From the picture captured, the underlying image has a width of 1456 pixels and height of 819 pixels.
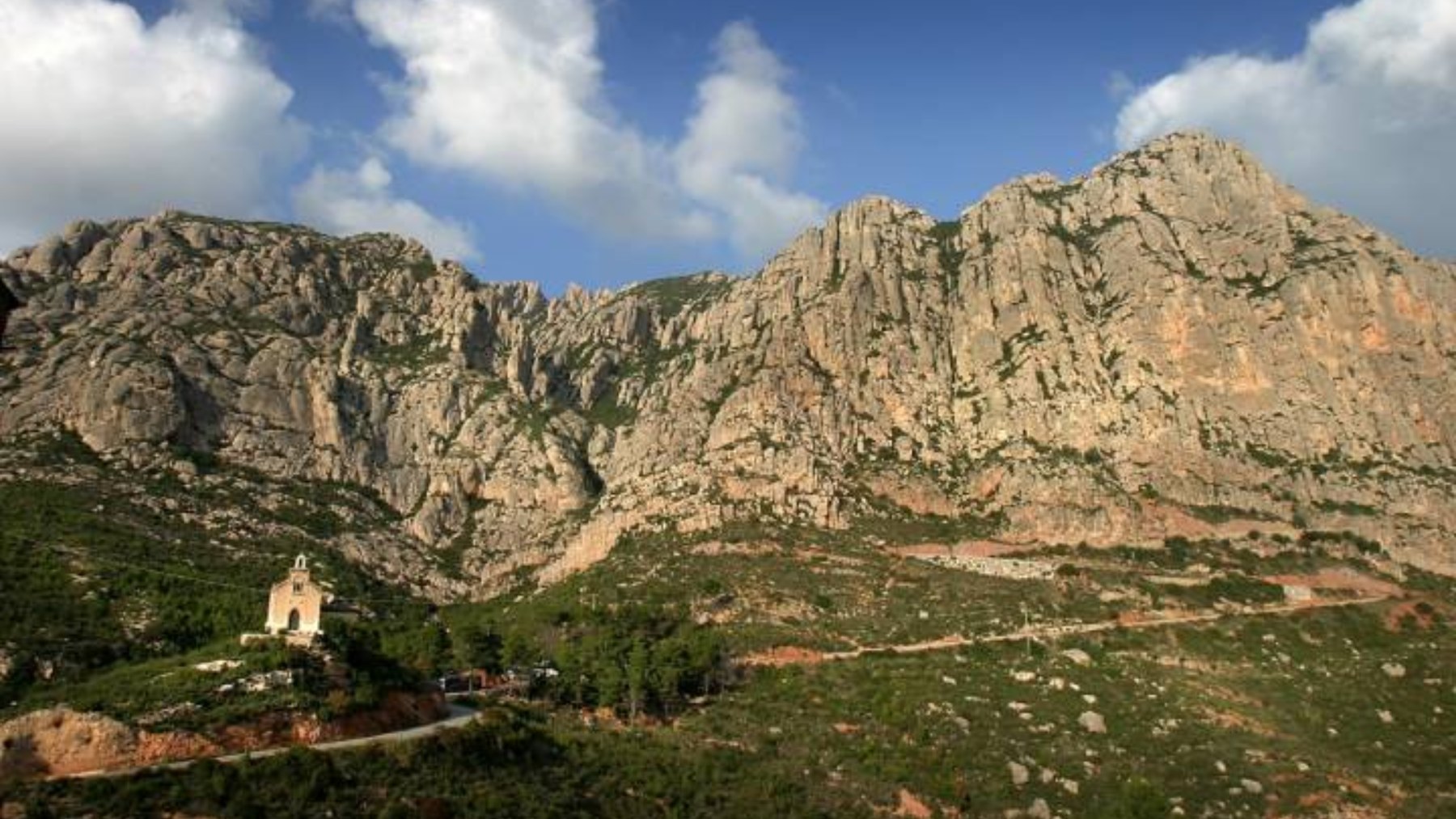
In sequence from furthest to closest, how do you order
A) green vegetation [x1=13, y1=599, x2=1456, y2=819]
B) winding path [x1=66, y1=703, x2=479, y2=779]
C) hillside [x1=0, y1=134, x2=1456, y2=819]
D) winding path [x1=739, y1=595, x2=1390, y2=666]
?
winding path [x1=739, y1=595, x2=1390, y2=666] < hillside [x1=0, y1=134, x2=1456, y2=819] < green vegetation [x1=13, y1=599, x2=1456, y2=819] < winding path [x1=66, y1=703, x2=479, y2=779]

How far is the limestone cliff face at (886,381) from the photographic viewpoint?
117312 mm

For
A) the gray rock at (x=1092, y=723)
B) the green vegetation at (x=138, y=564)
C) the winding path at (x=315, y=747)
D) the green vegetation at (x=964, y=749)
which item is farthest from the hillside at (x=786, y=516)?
the gray rock at (x=1092, y=723)

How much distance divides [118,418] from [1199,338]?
423 feet

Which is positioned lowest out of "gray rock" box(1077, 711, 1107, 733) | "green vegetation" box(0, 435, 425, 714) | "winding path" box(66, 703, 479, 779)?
"gray rock" box(1077, 711, 1107, 733)

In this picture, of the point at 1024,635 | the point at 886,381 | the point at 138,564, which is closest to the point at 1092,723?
the point at 1024,635

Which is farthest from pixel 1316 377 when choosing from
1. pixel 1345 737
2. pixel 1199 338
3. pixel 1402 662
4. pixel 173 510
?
pixel 173 510

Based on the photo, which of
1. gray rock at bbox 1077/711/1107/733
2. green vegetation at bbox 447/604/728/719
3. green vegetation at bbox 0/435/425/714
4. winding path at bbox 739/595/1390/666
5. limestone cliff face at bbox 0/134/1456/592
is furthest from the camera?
limestone cliff face at bbox 0/134/1456/592

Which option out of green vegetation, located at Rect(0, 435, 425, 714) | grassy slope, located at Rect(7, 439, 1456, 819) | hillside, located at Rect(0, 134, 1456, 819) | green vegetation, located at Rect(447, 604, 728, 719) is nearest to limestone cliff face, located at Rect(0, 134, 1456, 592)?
hillside, located at Rect(0, 134, 1456, 819)

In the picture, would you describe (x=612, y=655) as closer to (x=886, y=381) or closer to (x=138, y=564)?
(x=138, y=564)

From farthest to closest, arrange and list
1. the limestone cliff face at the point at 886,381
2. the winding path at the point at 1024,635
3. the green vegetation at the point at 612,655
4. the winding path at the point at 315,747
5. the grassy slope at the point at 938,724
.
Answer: the limestone cliff face at the point at 886,381 < the winding path at the point at 1024,635 < the green vegetation at the point at 612,655 < the grassy slope at the point at 938,724 < the winding path at the point at 315,747

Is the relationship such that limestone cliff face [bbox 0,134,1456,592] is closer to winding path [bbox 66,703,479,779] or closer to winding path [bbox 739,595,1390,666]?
winding path [bbox 739,595,1390,666]

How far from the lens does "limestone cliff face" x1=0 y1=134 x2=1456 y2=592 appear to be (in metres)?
117

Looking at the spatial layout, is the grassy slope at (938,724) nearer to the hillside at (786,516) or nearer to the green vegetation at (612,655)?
the hillside at (786,516)

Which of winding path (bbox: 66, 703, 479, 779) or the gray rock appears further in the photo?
the gray rock
